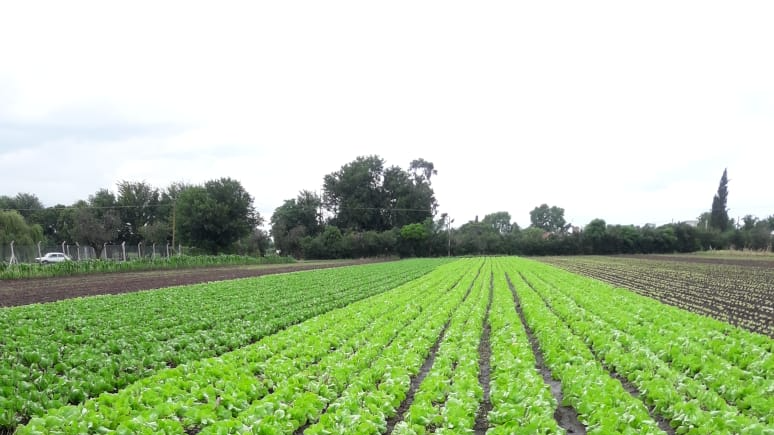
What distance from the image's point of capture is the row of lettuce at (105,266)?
27.4 meters

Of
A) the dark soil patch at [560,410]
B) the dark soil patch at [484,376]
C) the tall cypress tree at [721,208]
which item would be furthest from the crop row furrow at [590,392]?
the tall cypress tree at [721,208]

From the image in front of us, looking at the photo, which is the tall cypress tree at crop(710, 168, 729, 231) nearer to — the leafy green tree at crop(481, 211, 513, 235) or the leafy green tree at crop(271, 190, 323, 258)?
the leafy green tree at crop(481, 211, 513, 235)

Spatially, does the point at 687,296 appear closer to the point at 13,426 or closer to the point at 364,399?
the point at 364,399

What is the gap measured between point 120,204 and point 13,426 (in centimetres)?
8115

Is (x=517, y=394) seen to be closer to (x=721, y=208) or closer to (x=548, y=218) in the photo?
(x=721, y=208)

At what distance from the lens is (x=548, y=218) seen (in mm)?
141750

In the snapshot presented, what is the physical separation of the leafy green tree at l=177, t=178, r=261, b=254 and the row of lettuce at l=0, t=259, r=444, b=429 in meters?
42.0

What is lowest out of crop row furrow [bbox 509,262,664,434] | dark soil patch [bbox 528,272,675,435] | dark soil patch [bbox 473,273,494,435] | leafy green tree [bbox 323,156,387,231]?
dark soil patch [bbox 528,272,675,435]

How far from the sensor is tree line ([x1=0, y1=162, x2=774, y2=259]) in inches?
2356

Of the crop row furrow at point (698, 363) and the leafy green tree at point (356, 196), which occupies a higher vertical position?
the leafy green tree at point (356, 196)

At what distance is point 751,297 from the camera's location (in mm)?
19469

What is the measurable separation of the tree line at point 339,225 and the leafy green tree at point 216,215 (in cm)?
13

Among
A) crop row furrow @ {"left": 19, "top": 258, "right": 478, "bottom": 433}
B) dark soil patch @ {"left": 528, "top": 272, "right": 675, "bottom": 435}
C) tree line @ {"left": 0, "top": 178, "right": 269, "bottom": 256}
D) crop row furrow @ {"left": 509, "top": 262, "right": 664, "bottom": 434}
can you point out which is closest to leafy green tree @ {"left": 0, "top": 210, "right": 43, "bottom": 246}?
tree line @ {"left": 0, "top": 178, "right": 269, "bottom": 256}

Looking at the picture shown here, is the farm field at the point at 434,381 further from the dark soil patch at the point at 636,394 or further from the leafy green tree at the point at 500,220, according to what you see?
the leafy green tree at the point at 500,220
